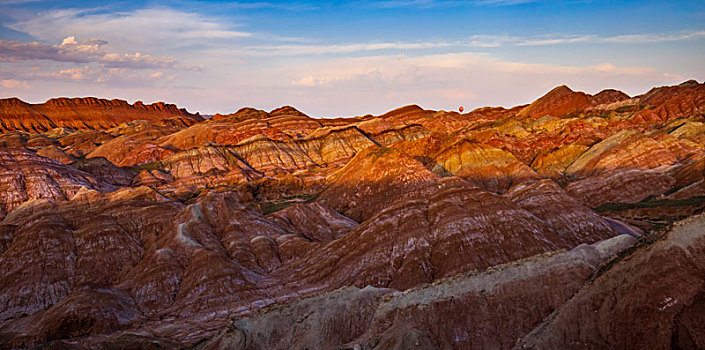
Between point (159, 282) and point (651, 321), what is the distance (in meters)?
44.8

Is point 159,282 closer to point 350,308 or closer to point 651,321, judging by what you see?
point 350,308

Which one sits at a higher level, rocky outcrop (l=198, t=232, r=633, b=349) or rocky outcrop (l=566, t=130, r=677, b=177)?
rocky outcrop (l=566, t=130, r=677, b=177)

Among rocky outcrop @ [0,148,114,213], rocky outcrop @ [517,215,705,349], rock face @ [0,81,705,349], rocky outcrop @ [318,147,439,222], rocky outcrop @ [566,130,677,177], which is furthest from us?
rocky outcrop @ [566,130,677,177]

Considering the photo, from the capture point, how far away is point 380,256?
49344 millimetres

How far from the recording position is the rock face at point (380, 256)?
84.5 ft

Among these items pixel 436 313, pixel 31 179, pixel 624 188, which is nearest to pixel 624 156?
pixel 624 188

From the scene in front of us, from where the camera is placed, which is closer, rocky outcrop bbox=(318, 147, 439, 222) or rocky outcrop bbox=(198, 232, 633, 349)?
rocky outcrop bbox=(198, 232, 633, 349)

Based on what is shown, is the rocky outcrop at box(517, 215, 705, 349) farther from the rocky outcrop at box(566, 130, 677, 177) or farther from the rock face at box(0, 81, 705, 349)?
Result: the rocky outcrop at box(566, 130, 677, 177)

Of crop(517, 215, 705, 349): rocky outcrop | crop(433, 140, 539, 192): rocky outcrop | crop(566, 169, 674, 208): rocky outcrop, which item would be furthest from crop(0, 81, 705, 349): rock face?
crop(433, 140, 539, 192): rocky outcrop

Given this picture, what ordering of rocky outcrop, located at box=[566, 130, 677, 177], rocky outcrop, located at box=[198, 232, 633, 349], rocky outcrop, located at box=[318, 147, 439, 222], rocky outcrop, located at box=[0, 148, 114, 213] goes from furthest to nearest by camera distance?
rocky outcrop, located at box=[566, 130, 677, 177] → rocky outcrop, located at box=[318, 147, 439, 222] → rocky outcrop, located at box=[0, 148, 114, 213] → rocky outcrop, located at box=[198, 232, 633, 349]

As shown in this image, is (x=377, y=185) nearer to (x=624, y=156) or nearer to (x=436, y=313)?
(x=624, y=156)

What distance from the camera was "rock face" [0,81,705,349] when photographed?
1014 inches

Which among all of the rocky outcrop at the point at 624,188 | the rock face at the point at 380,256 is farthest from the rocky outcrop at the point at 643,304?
the rocky outcrop at the point at 624,188

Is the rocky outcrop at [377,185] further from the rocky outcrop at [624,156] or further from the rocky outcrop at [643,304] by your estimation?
the rocky outcrop at [643,304]
